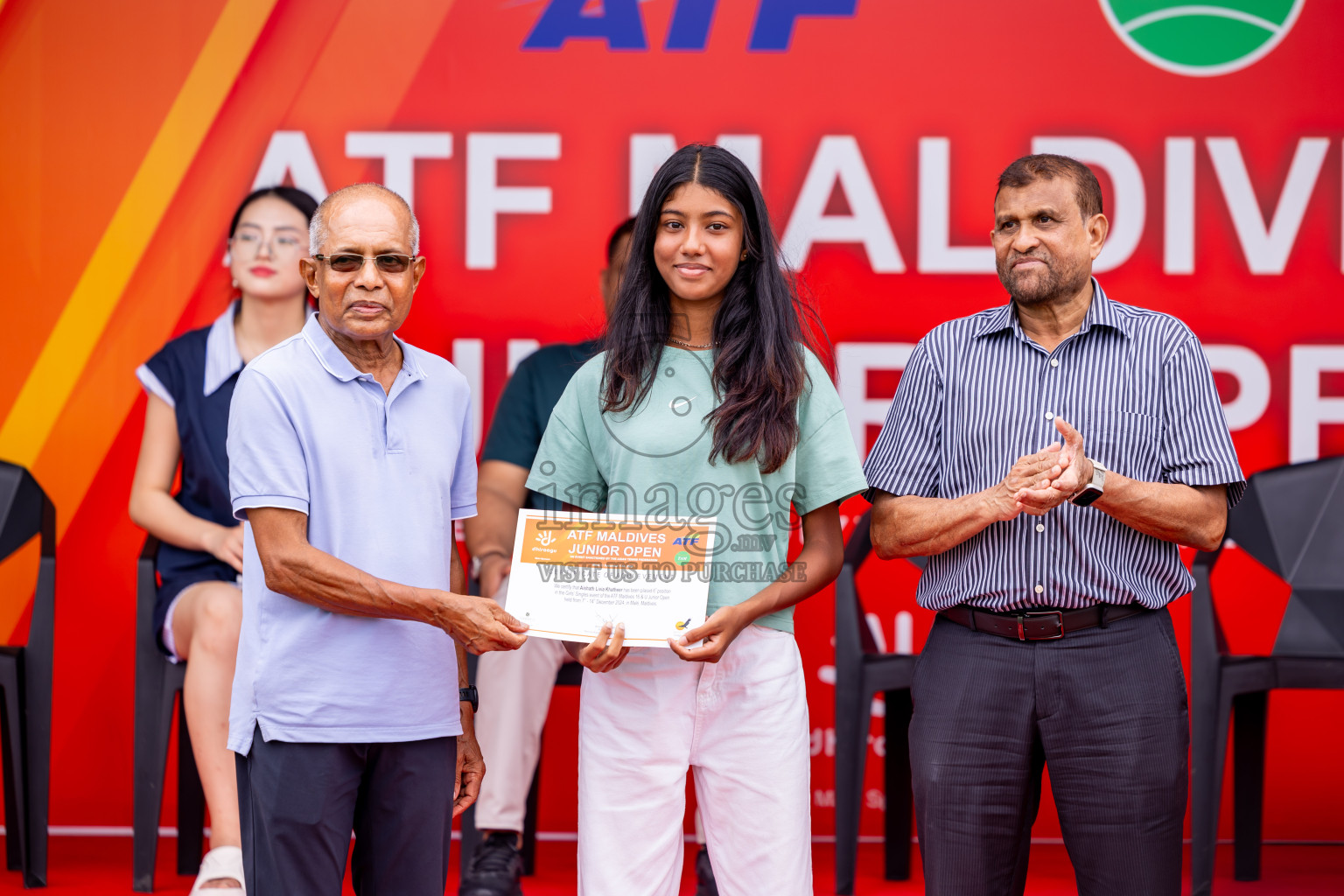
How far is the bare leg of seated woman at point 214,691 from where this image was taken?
356 cm

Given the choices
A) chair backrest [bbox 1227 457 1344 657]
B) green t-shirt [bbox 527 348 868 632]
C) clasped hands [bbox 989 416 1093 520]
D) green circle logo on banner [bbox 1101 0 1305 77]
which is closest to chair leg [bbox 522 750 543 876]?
green t-shirt [bbox 527 348 868 632]

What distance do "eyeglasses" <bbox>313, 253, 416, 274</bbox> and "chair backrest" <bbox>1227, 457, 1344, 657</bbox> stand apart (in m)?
2.94

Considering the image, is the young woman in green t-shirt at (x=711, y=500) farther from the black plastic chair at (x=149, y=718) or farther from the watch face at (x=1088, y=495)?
the black plastic chair at (x=149, y=718)

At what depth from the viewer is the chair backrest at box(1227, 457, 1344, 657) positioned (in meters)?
3.98

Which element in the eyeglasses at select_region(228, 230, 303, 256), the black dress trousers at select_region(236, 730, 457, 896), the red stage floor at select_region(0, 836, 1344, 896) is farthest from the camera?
the eyeglasses at select_region(228, 230, 303, 256)

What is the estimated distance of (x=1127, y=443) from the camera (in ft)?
8.39

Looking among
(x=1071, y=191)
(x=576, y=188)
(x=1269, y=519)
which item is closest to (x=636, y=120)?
(x=576, y=188)

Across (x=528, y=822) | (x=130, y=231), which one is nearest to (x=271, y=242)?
(x=130, y=231)

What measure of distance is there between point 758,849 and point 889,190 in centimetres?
268

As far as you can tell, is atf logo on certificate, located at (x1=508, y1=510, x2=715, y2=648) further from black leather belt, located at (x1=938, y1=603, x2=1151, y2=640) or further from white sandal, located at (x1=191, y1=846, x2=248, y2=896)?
white sandal, located at (x1=191, y1=846, x2=248, y2=896)

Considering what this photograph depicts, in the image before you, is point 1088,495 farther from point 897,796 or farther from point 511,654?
point 511,654

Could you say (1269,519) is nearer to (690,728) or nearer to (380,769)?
(690,728)

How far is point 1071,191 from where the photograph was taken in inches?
102

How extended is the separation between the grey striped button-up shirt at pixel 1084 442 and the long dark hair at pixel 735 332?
1.34 feet
